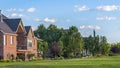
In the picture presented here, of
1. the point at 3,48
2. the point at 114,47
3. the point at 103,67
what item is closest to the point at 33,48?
the point at 3,48

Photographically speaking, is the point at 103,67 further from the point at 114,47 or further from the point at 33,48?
the point at 114,47

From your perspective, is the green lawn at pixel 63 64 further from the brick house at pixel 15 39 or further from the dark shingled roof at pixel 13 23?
the dark shingled roof at pixel 13 23

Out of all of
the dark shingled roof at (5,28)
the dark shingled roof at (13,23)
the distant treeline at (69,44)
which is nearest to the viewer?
the dark shingled roof at (5,28)

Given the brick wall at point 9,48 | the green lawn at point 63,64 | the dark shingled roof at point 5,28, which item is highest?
the dark shingled roof at point 5,28

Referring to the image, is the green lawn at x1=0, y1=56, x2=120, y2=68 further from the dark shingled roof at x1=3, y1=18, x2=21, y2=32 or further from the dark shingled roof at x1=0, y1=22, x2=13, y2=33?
the dark shingled roof at x1=3, y1=18, x2=21, y2=32

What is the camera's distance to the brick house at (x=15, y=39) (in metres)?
73.9

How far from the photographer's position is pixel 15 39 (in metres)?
80.4

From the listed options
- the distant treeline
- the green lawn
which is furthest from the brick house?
the green lawn

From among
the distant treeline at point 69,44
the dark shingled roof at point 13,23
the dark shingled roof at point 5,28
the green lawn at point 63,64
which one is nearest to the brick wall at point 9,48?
the dark shingled roof at point 5,28

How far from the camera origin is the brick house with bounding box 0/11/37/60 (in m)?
73.9

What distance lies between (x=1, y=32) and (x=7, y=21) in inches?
370

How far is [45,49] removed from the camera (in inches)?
4072

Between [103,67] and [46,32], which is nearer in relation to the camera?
[103,67]

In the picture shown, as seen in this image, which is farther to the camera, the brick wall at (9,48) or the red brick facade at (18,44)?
the brick wall at (9,48)
